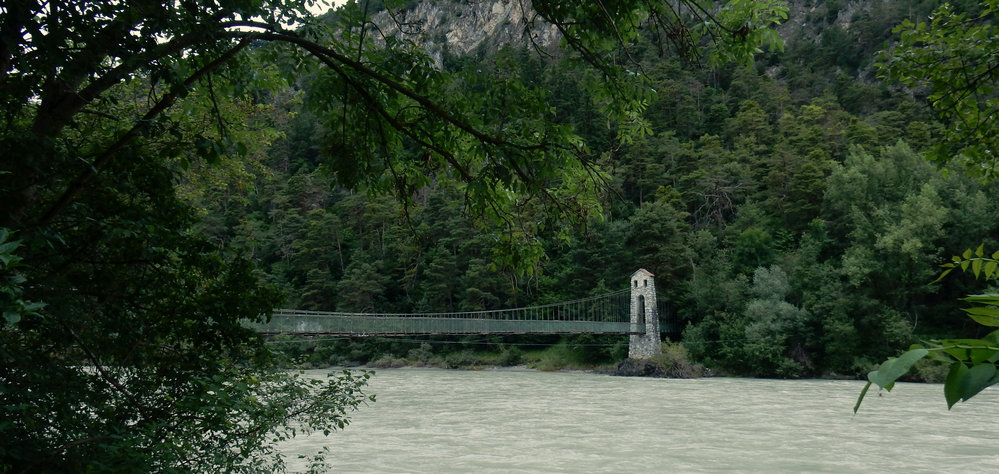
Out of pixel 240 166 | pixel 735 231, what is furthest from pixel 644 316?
pixel 240 166

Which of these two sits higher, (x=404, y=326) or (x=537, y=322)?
(x=537, y=322)

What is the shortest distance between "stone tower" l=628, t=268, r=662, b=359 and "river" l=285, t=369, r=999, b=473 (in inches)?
308

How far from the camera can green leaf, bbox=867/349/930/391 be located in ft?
1.38

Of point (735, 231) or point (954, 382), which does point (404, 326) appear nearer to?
point (735, 231)

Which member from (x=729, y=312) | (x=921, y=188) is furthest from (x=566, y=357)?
(x=921, y=188)

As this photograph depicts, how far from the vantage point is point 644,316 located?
81.6ft

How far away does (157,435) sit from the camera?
2482mm

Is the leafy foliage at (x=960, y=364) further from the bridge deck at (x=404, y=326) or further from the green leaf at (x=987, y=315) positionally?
the bridge deck at (x=404, y=326)

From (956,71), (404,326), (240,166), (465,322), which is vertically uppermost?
(240,166)

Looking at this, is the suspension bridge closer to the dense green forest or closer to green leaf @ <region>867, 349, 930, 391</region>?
the dense green forest

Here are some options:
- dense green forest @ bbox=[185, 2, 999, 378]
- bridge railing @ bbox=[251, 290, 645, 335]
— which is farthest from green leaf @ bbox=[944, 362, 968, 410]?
dense green forest @ bbox=[185, 2, 999, 378]

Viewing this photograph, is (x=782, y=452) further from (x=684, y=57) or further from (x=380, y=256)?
(x=380, y=256)

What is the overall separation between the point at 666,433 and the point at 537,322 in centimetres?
1054

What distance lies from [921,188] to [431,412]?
632 inches
